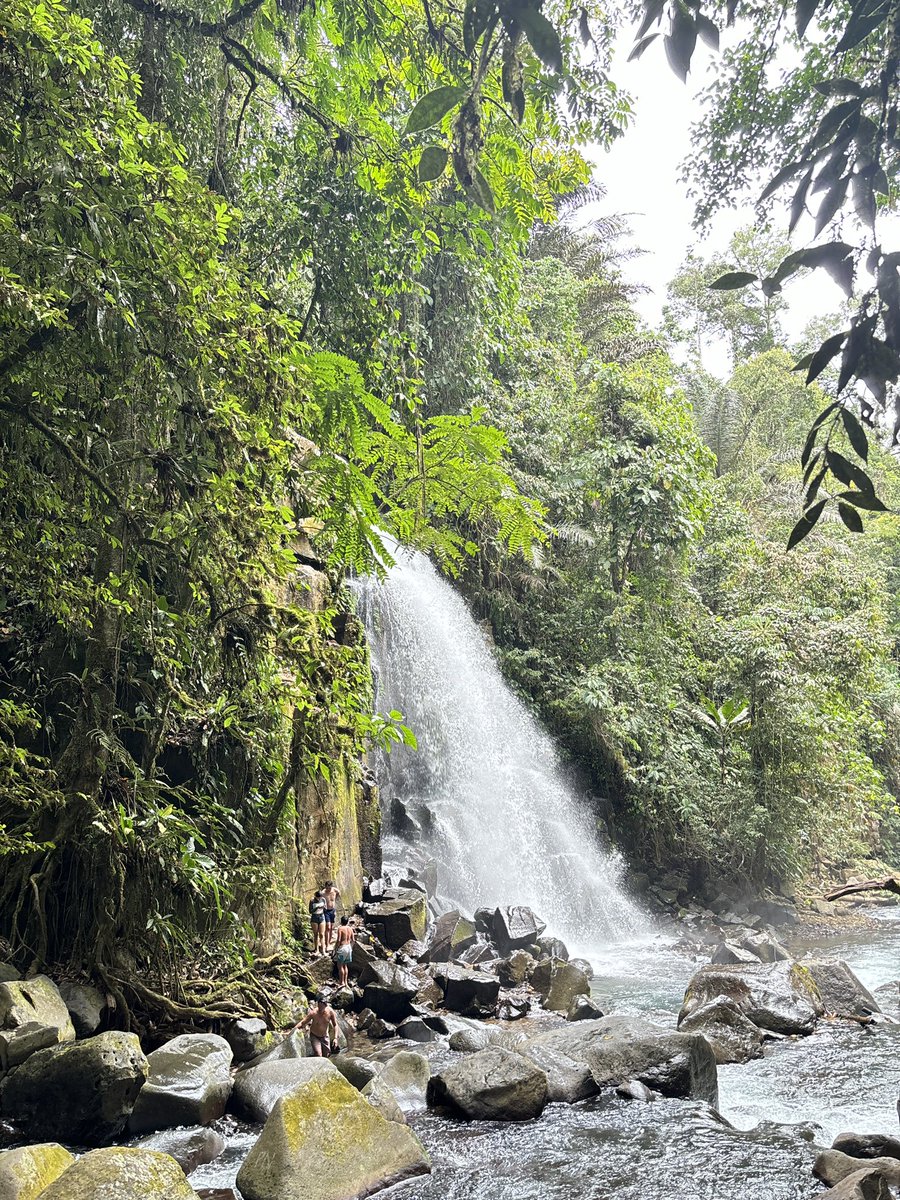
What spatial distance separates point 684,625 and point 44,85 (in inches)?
576

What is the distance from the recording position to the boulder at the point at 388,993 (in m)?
7.79

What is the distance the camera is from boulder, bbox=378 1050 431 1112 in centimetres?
580

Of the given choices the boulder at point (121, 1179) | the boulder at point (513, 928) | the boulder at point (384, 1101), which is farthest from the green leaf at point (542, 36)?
the boulder at point (513, 928)

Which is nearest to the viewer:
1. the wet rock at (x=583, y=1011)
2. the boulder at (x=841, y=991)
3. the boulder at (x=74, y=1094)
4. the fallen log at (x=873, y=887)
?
the fallen log at (x=873, y=887)

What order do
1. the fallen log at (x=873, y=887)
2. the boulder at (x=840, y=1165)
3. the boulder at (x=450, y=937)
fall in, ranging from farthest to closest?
the boulder at (x=450, y=937)
the boulder at (x=840, y=1165)
the fallen log at (x=873, y=887)

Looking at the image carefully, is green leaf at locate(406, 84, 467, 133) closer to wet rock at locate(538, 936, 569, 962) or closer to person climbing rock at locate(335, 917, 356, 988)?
person climbing rock at locate(335, 917, 356, 988)

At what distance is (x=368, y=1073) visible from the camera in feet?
19.5

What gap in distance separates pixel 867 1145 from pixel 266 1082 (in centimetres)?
351

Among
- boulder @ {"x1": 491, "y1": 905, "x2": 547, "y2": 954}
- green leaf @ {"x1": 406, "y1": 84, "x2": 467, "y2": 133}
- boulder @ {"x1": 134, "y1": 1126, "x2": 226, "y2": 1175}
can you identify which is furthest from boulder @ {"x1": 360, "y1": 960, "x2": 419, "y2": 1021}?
green leaf @ {"x1": 406, "y1": 84, "x2": 467, "y2": 133}

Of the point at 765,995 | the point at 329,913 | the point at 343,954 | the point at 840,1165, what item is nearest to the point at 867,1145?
the point at 840,1165

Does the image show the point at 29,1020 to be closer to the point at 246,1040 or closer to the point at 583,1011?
the point at 246,1040

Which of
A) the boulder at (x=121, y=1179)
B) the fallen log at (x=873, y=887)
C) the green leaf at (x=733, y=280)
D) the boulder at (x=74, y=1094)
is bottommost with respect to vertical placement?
the boulder at (x=74, y=1094)

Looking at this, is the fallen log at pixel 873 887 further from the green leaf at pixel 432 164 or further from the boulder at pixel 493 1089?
the boulder at pixel 493 1089

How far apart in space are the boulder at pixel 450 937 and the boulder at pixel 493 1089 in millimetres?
3730
